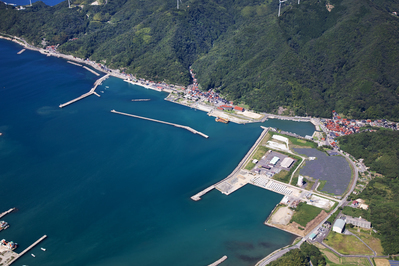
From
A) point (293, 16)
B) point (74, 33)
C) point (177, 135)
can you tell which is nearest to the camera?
point (177, 135)

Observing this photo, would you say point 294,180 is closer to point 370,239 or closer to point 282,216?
point 282,216

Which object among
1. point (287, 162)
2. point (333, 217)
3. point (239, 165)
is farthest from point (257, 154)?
point (333, 217)

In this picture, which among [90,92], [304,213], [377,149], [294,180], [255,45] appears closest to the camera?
[304,213]

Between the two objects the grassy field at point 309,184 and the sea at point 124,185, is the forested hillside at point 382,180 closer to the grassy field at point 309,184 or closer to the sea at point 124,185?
the grassy field at point 309,184

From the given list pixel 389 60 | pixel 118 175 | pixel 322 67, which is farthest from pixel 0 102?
pixel 389 60

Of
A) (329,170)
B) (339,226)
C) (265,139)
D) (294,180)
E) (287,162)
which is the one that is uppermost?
(265,139)

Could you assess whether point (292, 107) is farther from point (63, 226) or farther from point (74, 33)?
point (74, 33)
